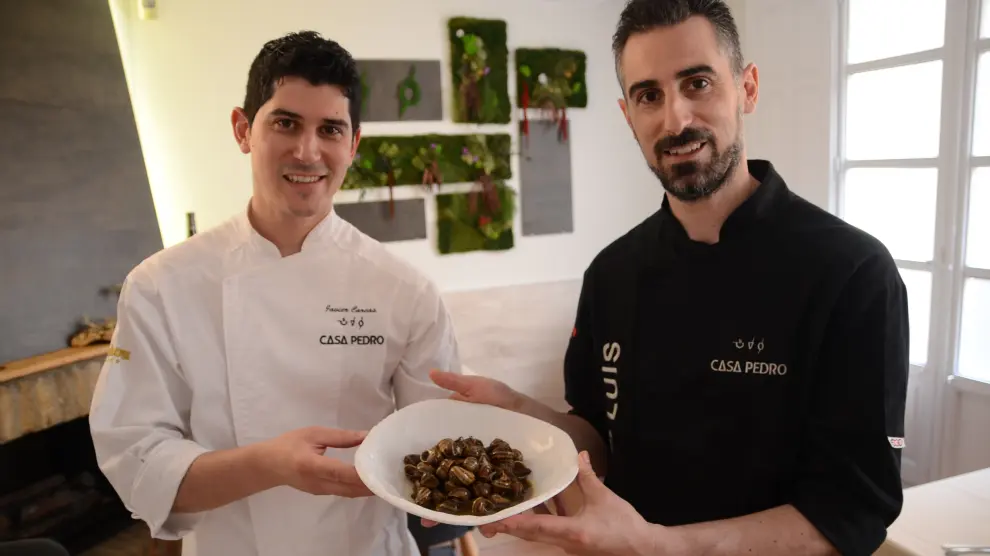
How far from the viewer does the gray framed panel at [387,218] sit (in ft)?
9.94

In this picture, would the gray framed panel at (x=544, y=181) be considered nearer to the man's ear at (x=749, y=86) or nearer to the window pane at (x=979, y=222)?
the window pane at (x=979, y=222)

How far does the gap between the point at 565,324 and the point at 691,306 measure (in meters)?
2.44

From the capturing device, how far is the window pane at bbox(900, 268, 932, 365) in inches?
109

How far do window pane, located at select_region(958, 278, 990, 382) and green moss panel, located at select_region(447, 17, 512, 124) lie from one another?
2118mm

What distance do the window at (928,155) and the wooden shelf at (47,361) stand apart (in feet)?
10.2

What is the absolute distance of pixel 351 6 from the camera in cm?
295

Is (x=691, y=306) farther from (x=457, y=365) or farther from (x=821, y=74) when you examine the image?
(x=821, y=74)

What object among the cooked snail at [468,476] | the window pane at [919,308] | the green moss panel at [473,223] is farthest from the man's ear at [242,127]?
the window pane at [919,308]

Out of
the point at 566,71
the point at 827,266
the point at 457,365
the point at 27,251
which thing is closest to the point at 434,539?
the point at 457,365

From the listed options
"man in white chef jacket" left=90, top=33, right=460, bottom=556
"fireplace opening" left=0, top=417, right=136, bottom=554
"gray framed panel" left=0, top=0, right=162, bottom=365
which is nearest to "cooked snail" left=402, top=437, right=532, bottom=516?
"man in white chef jacket" left=90, top=33, right=460, bottom=556

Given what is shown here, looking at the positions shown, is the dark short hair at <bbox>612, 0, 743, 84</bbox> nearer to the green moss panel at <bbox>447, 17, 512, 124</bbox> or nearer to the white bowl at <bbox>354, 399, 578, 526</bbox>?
the white bowl at <bbox>354, 399, 578, 526</bbox>

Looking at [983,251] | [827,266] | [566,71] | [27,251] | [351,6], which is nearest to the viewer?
[827,266]

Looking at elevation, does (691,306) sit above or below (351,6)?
below

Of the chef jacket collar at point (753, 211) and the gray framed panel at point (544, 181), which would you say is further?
the gray framed panel at point (544, 181)
